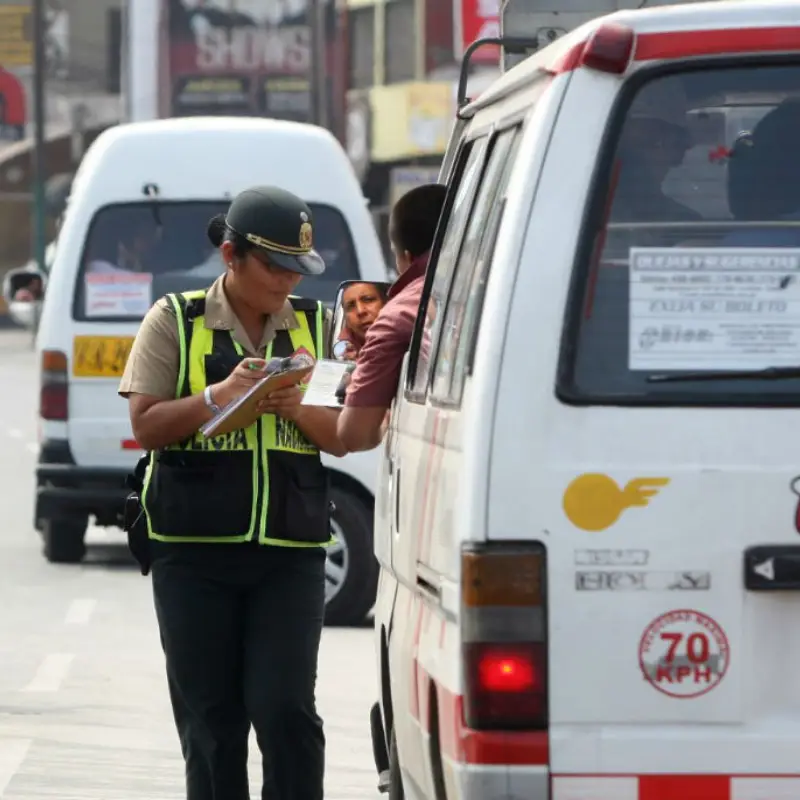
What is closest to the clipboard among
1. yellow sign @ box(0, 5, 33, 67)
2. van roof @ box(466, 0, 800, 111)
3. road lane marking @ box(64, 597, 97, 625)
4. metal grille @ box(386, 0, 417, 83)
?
van roof @ box(466, 0, 800, 111)

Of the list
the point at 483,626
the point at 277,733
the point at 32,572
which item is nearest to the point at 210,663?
the point at 277,733

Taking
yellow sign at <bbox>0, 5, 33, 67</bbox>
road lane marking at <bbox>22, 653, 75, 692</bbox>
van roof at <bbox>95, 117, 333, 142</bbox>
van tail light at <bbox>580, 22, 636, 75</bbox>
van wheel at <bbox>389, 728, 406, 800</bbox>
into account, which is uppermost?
yellow sign at <bbox>0, 5, 33, 67</bbox>

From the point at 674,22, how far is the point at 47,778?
4.25m

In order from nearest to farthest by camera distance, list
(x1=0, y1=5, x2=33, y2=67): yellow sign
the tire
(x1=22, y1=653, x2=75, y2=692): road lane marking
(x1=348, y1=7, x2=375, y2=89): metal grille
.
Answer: (x1=22, y1=653, x2=75, y2=692): road lane marking, the tire, (x1=348, y1=7, x2=375, y2=89): metal grille, (x1=0, y1=5, x2=33, y2=67): yellow sign

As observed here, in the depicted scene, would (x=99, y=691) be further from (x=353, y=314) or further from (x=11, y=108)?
(x=11, y=108)

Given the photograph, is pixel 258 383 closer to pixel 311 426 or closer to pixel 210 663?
pixel 311 426

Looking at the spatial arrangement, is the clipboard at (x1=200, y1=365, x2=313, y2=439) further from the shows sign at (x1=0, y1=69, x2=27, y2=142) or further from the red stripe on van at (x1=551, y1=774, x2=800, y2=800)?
the shows sign at (x1=0, y1=69, x2=27, y2=142)

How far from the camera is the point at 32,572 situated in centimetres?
1378

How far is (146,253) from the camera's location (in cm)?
1270

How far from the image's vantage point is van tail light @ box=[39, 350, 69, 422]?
12.6 metres

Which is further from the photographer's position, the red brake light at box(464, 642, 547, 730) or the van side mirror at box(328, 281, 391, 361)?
the van side mirror at box(328, 281, 391, 361)

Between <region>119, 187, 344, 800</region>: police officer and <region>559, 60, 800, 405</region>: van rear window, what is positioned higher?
<region>559, 60, 800, 405</region>: van rear window

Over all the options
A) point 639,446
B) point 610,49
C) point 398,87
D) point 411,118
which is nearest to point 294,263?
point 610,49

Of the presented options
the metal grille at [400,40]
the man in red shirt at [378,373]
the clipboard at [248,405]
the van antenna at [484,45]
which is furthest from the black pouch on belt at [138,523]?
the metal grille at [400,40]
